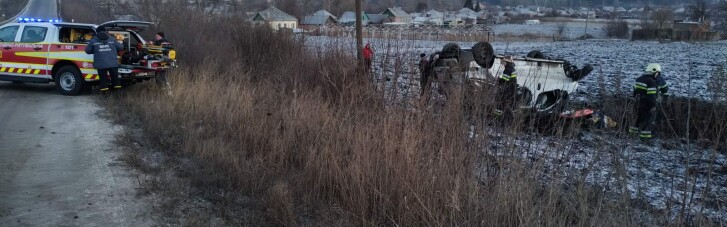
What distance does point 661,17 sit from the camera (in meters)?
72.7

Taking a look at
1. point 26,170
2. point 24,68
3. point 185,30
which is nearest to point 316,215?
point 26,170

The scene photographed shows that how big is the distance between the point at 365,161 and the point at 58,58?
10.1m

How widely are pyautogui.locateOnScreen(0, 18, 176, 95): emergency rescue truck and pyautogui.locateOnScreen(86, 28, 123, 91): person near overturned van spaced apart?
0.29 m

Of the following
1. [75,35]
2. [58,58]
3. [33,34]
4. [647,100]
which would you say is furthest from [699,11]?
[33,34]

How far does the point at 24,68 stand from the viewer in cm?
1274

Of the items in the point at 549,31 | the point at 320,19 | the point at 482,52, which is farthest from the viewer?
the point at 549,31

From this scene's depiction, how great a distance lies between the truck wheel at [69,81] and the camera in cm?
1262

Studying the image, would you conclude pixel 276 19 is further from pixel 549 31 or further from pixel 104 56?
pixel 549 31

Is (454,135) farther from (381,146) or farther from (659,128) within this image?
(659,128)

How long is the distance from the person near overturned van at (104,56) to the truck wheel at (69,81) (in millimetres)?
819

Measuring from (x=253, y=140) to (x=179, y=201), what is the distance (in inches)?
86.4

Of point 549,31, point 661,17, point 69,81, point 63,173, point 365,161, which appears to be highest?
point 661,17

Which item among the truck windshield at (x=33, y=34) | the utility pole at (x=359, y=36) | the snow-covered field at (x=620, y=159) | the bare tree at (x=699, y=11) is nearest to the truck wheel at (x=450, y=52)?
the utility pole at (x=359, y=36)

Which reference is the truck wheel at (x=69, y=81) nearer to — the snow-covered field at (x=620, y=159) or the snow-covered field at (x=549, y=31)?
the snow-covered field at (x=620, y=159)
